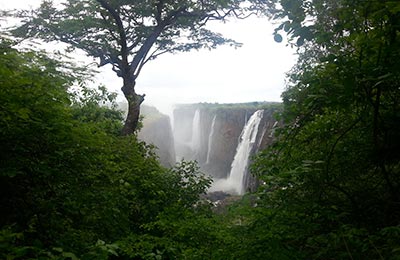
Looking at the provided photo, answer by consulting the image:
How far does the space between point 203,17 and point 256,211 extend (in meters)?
9.56

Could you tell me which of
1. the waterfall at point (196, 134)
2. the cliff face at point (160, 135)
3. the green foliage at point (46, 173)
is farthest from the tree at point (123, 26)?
the waterfall at point (196, 134)

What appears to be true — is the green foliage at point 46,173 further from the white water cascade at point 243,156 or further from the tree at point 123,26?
the white water cascade at point 243,156

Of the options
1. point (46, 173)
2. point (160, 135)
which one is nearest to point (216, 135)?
point (160, 135)

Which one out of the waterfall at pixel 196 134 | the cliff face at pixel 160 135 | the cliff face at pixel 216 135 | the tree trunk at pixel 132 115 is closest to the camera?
the tree trunk at pixel 132 115

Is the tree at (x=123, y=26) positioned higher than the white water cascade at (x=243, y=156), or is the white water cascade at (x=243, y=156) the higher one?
the tree at (x=123, y=26)

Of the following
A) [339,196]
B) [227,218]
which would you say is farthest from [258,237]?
[339,196]

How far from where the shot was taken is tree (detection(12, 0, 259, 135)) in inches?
405

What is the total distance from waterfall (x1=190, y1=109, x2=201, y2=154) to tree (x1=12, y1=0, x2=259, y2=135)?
103 feet

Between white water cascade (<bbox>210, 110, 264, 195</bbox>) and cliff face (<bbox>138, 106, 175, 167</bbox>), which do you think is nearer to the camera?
white water cascade (<bbox>210, 110, 264, 195</bbox>)

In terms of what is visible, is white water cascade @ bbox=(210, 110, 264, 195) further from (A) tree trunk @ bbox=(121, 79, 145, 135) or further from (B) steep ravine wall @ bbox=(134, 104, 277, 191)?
(A) tree trunk @ bbox=(121, 79, 145, 135)

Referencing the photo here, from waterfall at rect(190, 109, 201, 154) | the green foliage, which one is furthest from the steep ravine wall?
the green foliage

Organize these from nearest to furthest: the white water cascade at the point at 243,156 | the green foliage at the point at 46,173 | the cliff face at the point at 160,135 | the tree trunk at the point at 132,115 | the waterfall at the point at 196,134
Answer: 1. the green foliage at the point at 46,173
2. the tree trunk at the point at 132,115
3. the white water cascade at the point at 243,156
4. the cliff face at the point at 160,135
5. the waterfall at the point at 196,134

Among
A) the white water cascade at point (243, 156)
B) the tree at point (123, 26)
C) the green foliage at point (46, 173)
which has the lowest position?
the white water cascade at point (243, 156)

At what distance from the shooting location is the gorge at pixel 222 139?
22.2m
